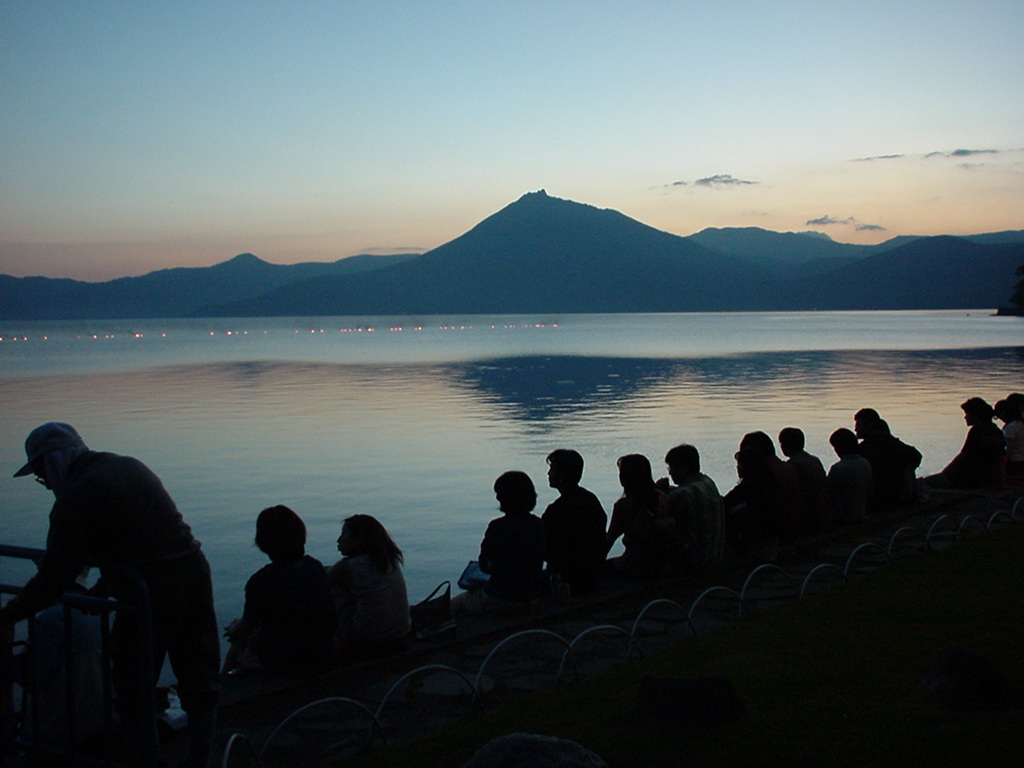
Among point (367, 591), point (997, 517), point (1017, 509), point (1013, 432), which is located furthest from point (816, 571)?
point (1013, 432)

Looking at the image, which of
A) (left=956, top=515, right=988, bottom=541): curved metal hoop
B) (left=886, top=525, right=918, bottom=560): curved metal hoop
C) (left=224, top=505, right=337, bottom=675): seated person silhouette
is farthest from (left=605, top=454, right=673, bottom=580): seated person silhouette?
(left=956, top=515, right=988, bottom=541): curved metal hoop

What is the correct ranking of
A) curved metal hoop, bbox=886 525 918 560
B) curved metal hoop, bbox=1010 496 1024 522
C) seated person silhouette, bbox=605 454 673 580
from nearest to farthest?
1. seated person silhouette, bbox=605 454 673 580
2. curved metal hoop, bbox=886 525 918 560
3. curved metal hoop, bbox=1010 496 1024 522

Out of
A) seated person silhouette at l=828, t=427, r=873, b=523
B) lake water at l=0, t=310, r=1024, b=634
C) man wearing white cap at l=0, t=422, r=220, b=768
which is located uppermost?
man wearing white cap at l=0, t=422, r=220, b=768

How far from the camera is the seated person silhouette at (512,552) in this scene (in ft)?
20.6

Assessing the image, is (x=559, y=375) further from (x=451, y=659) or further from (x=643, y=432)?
(x=451, y=659)

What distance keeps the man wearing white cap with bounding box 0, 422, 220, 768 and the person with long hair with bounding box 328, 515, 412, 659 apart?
168 centimetres

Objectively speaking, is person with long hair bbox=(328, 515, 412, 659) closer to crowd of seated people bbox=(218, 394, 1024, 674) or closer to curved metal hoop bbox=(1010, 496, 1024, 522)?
crowd of seated people bbox=(218, 394, 1024, 674)

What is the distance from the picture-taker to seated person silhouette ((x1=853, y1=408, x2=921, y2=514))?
1039 centimetres

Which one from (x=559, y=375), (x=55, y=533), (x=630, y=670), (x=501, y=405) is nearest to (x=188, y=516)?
(x=630, y=670)

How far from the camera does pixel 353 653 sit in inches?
224

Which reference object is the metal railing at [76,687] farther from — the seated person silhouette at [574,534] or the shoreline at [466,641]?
the seated person silhouette at [574,534]

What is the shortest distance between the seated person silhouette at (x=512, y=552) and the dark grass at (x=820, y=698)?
1073mm

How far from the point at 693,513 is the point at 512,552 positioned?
2.02 m

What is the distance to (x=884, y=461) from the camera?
414 inches
